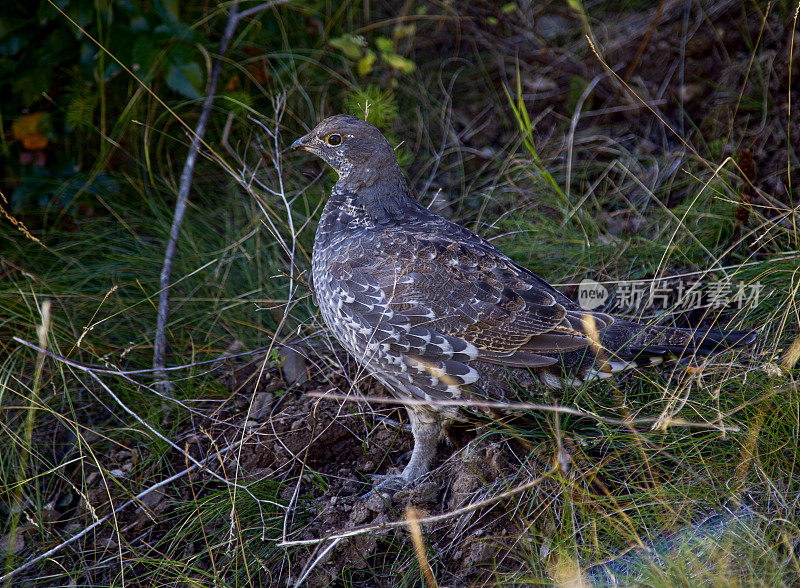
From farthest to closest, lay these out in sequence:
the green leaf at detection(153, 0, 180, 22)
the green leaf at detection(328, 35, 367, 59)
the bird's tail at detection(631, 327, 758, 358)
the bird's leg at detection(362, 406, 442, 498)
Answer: the green leaf at detection(328, 35, 367, 59)
the green leaf at detection(153, 0, 180, 22)
the bird's leg at detection(362, 406, 442, 498)
the bird's tail at detection(631, 327, 758, 358)

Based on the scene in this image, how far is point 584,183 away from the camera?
4941 mm

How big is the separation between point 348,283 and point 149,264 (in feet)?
6.40

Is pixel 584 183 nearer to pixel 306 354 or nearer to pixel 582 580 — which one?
pixel 306 354

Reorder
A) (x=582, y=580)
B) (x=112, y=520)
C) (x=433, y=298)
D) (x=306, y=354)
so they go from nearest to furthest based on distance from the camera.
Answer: (x=582, y=580) < (x=433, y=298) < (x=112, y=520) < (x=306, y=354)

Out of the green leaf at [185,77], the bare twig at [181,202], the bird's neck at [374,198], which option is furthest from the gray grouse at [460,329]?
the green leaf at [185,77]

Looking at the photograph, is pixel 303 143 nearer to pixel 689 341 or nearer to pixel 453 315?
pixel 453 315

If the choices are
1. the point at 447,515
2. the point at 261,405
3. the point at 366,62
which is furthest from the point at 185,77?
the point at 447,515

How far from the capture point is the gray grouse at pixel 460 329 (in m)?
3.16

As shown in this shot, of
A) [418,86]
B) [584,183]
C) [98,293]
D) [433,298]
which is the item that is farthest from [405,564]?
[418,86]

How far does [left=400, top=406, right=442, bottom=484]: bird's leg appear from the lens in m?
3.37

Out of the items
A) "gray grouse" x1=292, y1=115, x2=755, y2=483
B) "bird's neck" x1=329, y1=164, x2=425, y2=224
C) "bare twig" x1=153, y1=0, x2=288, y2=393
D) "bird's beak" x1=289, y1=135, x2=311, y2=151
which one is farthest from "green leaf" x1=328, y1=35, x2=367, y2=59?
"gray grouse" x1=292, y1=115, x2=755, y2=483

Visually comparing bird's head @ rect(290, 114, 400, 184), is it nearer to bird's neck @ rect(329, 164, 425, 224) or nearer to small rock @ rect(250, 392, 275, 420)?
bird's neck @ rect(329, 164, 425, 224)

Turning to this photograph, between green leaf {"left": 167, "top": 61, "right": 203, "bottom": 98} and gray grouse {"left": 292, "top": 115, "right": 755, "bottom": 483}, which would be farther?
green leaf {"left": 167, "top": 61, "right": 203, "bottom": 98}

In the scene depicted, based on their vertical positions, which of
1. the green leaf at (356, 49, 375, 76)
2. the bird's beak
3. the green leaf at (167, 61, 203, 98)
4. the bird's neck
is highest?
the green leaf at (167, 61, 203, 98)
